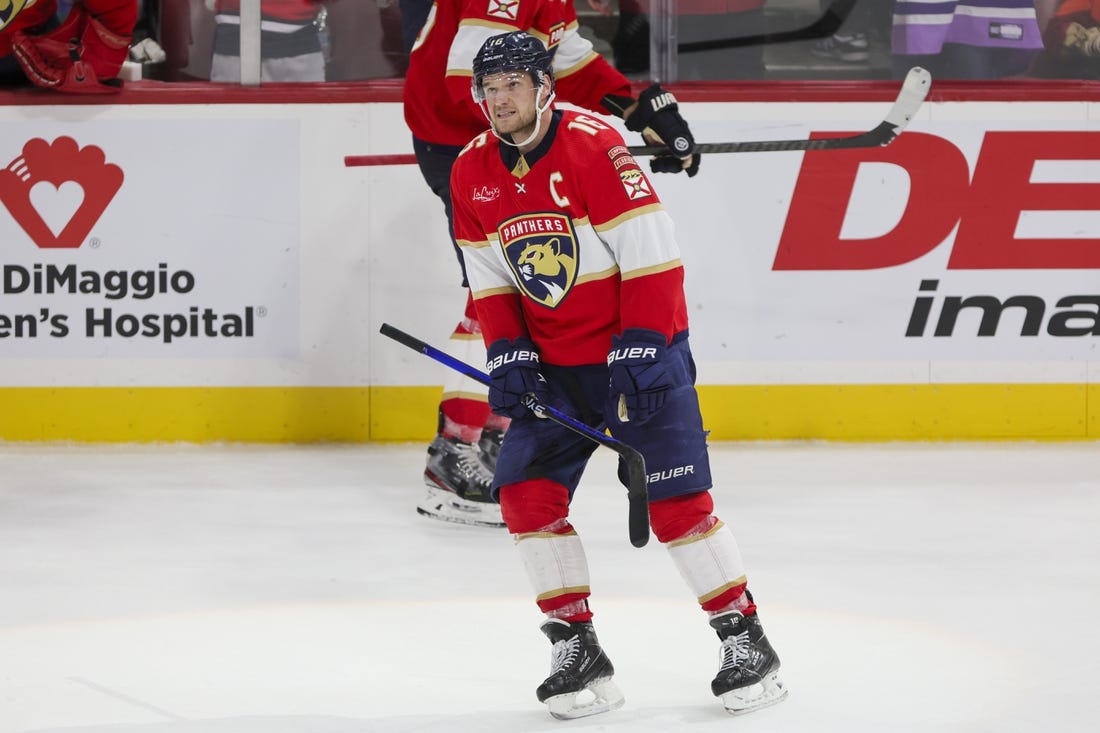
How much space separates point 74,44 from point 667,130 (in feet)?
7.48

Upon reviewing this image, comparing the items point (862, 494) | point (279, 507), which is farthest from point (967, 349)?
point (279, 507)

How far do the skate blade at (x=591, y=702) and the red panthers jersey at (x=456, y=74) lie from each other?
1.72 m

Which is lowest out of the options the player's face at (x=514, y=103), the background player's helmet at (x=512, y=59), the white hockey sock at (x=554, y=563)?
the white hockey sock at (x=554, y=563)

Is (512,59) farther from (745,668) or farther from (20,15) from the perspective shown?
(20,15)

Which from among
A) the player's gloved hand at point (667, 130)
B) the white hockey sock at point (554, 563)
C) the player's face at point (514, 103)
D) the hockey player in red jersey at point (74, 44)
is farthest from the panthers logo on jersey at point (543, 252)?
the hockey player in red jersey at point (74, 44)

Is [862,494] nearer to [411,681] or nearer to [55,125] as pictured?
[411,681]

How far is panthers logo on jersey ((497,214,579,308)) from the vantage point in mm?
2502

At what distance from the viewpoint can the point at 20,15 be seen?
4.97 m

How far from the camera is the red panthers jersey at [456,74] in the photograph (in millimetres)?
3785

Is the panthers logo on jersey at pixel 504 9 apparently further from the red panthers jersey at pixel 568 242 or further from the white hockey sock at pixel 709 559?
the white hockey sock at pixel 709 559

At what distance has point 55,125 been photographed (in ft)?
16.3

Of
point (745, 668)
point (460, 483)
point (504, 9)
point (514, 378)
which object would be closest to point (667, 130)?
point (504, 9)

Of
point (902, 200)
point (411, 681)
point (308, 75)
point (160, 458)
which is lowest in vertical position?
point (160, 458)

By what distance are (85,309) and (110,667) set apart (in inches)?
97.2
